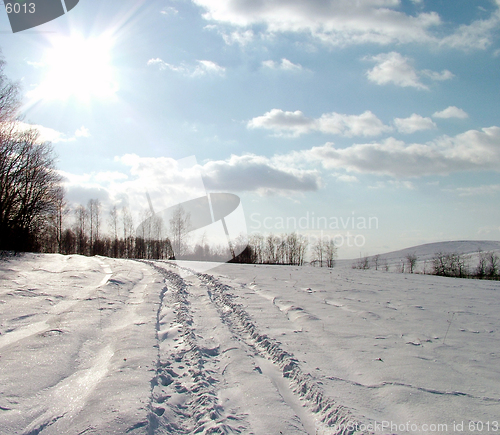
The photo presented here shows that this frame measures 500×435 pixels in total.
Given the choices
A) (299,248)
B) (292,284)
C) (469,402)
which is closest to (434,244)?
(299,248)

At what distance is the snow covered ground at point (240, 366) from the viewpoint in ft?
10.5

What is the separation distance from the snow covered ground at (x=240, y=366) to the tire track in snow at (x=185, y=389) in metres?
0.02

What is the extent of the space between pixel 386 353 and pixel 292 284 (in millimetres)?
7535

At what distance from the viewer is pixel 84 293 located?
30.0 ft

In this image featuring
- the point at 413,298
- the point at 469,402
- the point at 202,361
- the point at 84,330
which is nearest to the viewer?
the point at 469,402

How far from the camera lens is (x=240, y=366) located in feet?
14.8

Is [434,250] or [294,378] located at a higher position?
[294,378]

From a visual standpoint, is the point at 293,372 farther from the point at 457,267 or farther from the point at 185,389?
the point at 457,267

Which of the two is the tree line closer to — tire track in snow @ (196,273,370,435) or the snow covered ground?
the snow covered ground

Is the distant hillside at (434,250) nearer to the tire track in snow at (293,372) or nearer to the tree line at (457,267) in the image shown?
the tree line at (457,267)

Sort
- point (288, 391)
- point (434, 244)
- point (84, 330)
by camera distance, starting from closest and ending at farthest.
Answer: point (288, 391) < point (84, 330) < point (434, 244)

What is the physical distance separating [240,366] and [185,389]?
37.5 inches

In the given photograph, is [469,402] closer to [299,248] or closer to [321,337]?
[321,337]

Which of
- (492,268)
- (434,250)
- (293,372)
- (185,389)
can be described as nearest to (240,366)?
(293,372)
